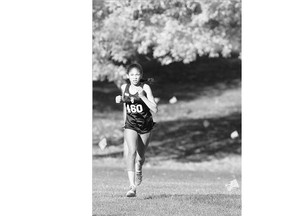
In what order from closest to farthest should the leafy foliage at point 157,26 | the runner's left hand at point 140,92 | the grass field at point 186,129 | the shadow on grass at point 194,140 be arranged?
1. the runner's left hand at point 140,92
2. the grass field at point 186,129
3. the leafy foliage at point 157,26
4. the shadow on grass at point 194,140

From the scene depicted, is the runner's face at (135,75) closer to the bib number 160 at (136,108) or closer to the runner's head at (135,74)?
the runner's head at (135,74)

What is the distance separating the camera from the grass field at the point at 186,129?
15258 mm

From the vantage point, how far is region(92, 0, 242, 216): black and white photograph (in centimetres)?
862

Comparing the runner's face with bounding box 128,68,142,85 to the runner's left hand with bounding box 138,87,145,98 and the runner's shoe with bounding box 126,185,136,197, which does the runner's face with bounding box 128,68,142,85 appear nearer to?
the runner's left hand with bounding box 138,87,145,98

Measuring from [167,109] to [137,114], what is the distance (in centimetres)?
1608

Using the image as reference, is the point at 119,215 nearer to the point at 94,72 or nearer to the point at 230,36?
the point at 94,72

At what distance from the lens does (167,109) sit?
2466cm

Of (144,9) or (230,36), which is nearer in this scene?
(144,9)

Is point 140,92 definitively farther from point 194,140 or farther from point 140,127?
point 194,140

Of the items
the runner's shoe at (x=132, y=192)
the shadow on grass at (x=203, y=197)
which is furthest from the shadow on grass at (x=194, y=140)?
the runner's shoe at (x=132, y=192)

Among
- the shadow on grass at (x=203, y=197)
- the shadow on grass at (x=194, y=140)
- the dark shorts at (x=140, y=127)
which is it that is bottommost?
the shadow on grass at (x=194, y=140)

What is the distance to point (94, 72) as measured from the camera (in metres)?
16.5
